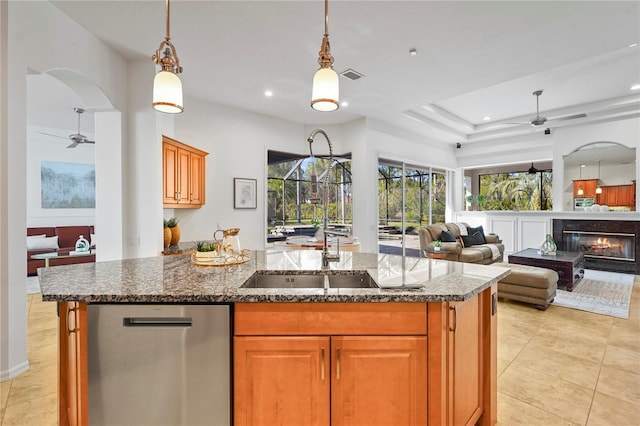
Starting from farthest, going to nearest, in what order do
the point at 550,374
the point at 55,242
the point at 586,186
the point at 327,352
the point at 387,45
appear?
the point at 586,186, the point at 55,242, the point at 387,45, the point at 550,374, the point at 327,352

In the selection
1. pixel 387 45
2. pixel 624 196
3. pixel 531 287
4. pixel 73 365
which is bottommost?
pixel 531 287

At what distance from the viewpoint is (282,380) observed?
4.19ft

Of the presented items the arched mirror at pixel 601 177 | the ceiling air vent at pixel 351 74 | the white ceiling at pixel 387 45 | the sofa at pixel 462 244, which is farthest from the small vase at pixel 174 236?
the arched mirror at pixel 601 177

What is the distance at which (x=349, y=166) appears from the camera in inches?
231

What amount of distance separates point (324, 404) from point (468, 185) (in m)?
8.35

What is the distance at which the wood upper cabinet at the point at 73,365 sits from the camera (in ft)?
4.16

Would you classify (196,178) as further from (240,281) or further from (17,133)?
(240,281)

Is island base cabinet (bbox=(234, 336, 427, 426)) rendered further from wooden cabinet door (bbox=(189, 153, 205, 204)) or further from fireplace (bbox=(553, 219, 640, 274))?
fireplace (bbox=(553, 219, 640, 274))

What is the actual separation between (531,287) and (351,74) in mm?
3445

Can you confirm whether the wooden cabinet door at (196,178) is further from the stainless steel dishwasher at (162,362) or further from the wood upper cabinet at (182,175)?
the stainless steel dishwasher at (162,362)

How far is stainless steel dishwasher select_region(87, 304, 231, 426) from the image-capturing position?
1.27 m

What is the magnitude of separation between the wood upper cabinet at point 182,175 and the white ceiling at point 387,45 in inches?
34.2

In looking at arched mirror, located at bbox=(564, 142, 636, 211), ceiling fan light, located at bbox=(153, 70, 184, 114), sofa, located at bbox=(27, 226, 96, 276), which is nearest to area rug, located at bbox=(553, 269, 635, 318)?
arched mirror, located at bbox=(564, 142, 636, 211)

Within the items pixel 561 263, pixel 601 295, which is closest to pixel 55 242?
pixel 561 263
